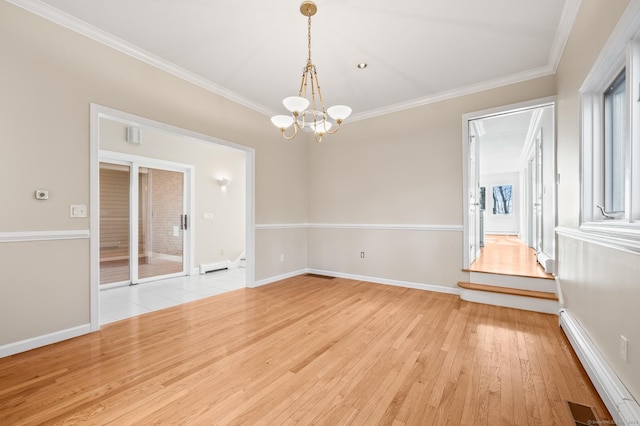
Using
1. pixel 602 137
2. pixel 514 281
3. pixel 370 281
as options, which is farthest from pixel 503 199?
pixel 602 137

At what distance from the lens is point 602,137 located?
7.00ft

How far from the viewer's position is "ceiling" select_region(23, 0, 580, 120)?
2.40 metres

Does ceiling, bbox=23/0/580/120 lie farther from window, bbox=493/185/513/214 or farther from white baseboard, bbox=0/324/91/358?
window, bbox=493/185/513/214

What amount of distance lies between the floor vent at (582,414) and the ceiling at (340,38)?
10.0ft

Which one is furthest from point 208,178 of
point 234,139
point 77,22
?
point 77,22

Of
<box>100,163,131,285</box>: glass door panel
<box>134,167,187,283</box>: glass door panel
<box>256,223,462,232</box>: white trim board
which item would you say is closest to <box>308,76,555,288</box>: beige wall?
Result: <box>256,223,462,232</box>: white trim board

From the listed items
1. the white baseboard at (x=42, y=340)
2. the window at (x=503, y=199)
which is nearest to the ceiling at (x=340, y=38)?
the white baseboard at (x=42, y=340)

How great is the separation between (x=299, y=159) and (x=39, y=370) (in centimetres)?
439

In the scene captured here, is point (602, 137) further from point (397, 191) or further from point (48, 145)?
point (48, 145)

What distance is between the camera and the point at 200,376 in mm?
1973

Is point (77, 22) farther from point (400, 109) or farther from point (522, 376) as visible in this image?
point (522, 376)

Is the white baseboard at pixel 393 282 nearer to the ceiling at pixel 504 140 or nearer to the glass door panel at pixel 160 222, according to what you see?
the ceiling at pixel 504 140

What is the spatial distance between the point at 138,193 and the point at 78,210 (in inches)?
98.7

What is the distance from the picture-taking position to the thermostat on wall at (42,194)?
241cm
